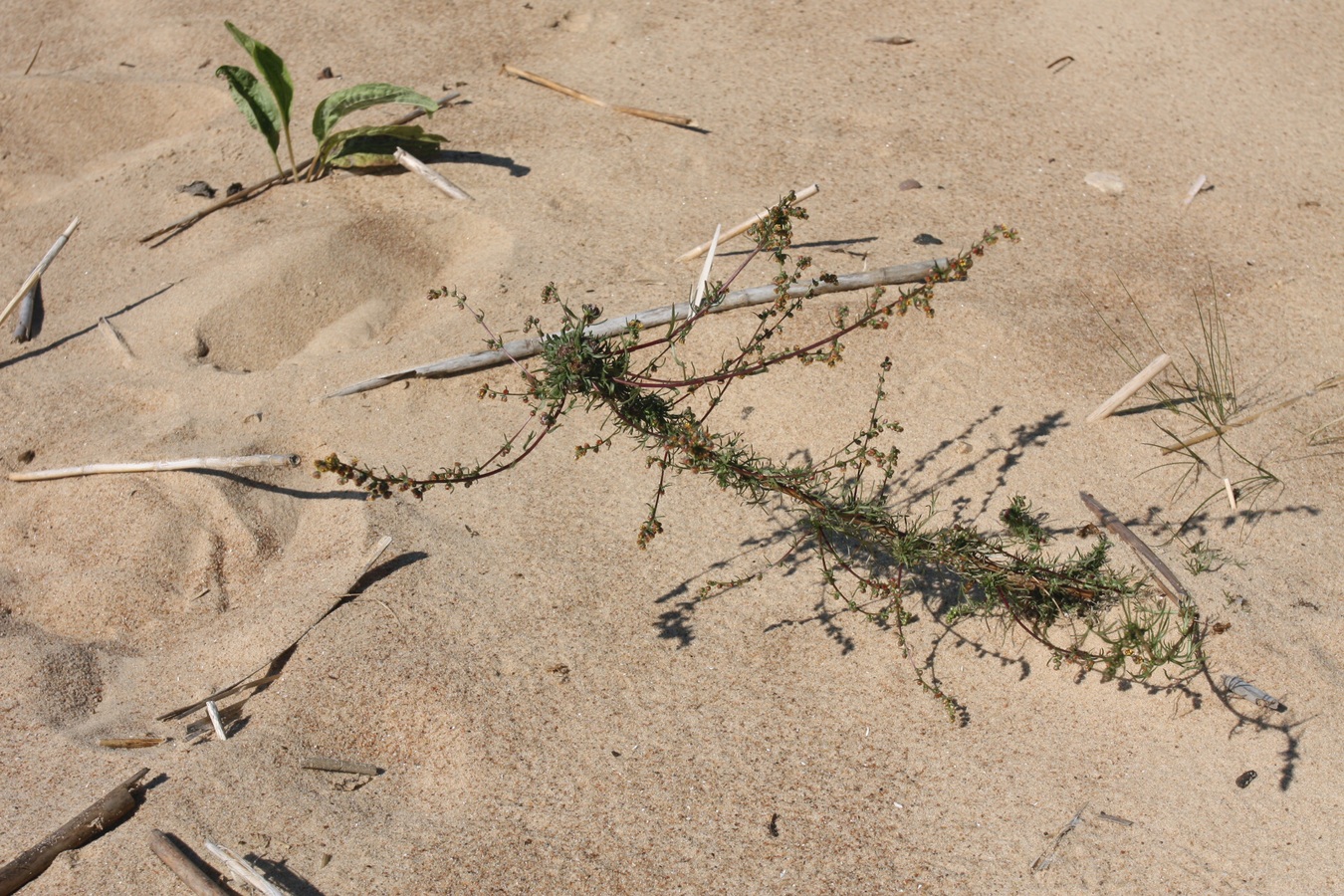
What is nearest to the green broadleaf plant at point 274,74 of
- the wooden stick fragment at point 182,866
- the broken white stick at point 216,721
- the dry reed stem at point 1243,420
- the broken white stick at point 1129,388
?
the broken white stick at point 216,721

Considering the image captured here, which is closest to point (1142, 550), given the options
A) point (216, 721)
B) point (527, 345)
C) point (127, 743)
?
point (527, 345)

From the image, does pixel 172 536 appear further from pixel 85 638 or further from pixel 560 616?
pixel 560 616

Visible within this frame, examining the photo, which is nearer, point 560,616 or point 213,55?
point 560,616

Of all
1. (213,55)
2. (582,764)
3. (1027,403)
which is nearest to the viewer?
(582,764)

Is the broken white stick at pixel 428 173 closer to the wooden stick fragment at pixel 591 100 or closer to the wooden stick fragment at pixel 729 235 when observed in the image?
the wooden stick fragment at pixel 591 100

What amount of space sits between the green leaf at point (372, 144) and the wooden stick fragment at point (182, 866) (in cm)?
291

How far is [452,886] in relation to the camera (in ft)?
7.36

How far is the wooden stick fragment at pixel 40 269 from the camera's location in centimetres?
394

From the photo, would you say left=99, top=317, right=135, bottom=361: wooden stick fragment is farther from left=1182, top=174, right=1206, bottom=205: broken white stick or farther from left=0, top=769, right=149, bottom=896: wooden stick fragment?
left=1182, top=174, right=1206, bottom=205: broken white stick

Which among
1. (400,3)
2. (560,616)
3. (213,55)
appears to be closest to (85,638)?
(560,616)

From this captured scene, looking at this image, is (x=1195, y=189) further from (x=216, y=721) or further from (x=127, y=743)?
(x=127, y=743)

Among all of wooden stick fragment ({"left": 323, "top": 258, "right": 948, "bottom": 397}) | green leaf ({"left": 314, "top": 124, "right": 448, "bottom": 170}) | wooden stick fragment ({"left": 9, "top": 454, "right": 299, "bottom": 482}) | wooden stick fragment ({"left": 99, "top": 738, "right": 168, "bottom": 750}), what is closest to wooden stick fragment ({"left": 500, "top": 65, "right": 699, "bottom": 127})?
green leaf ({"left": 314, "top": 124, "right": 448, "bottom": 170})

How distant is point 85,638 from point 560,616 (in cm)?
128

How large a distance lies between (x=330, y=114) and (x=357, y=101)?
136mm
